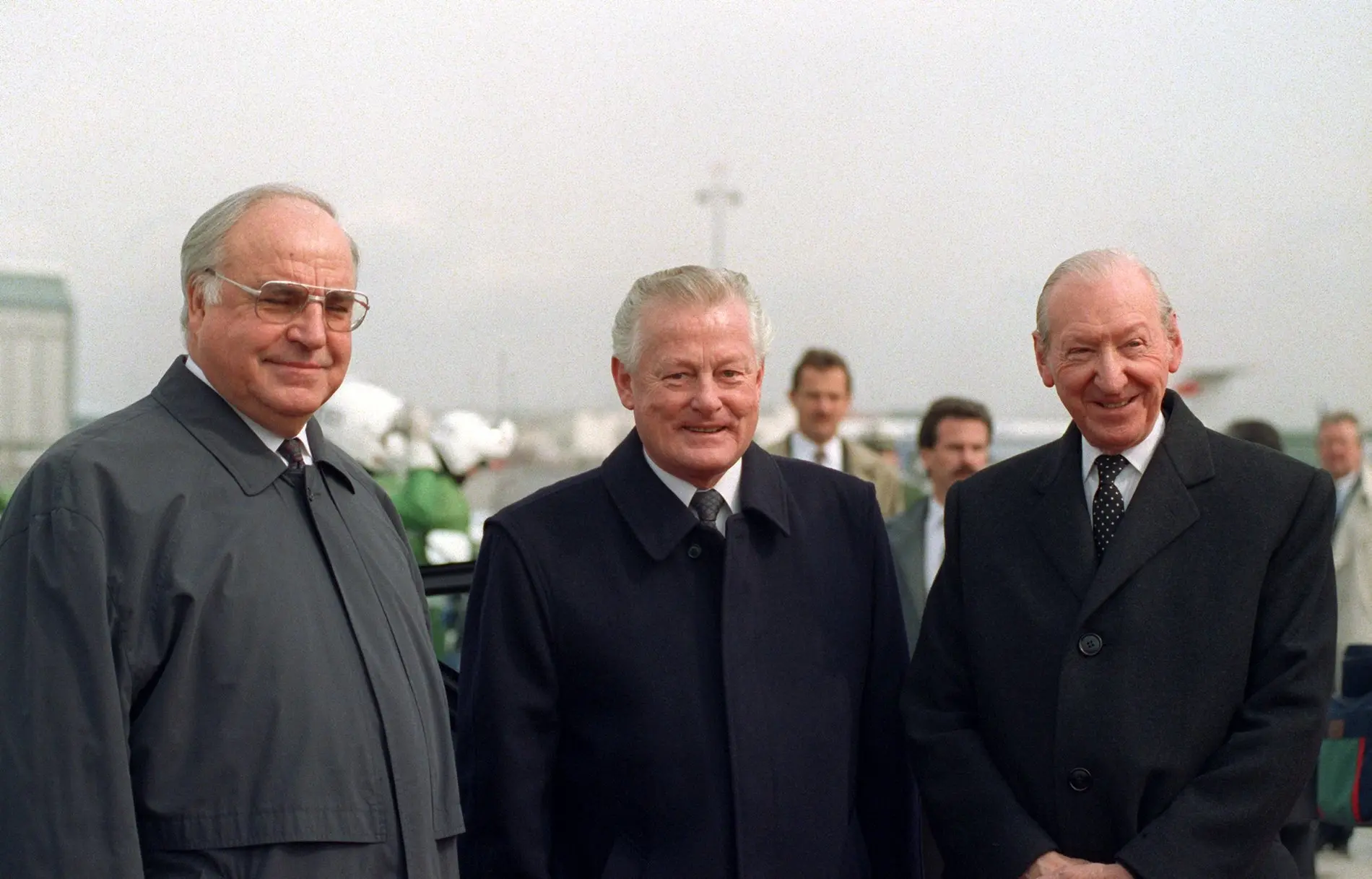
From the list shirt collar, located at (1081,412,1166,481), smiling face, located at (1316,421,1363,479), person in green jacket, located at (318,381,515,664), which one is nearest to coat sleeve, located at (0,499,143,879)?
shirt collar, located at (1081,412,1166,481)

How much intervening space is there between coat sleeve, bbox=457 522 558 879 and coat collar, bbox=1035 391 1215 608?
830 mm

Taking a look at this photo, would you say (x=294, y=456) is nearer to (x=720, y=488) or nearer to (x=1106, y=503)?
(x=720, y=488)

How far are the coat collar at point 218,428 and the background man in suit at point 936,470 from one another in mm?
2568

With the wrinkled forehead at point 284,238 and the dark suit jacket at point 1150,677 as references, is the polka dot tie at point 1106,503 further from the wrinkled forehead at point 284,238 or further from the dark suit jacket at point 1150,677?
the wrinkled forehead at point 284,238

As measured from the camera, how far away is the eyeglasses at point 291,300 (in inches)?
76.1

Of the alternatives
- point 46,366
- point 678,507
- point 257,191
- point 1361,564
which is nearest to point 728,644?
point 678,507

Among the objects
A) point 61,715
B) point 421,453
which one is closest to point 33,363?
point 421,453

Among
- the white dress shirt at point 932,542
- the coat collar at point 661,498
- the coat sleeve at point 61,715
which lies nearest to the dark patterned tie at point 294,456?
the coat sleeve at point 61,715

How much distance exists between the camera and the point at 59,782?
5.30 feet

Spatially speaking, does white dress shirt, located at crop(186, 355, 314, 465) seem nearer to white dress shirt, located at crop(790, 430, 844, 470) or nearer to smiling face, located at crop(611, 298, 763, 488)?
smiling face, located at crop(611, 298, 763, 488)

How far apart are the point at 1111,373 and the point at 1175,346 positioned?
177 millimetres

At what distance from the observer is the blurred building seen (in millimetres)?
4648

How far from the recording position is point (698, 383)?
7.45ft

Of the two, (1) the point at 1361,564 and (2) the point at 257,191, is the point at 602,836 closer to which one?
(2) the point at 257,191
